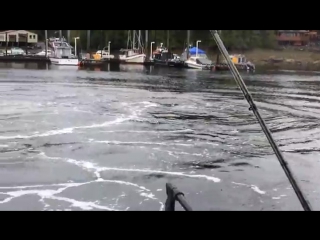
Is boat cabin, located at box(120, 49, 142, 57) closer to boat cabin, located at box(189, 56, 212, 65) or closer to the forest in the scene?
the forest

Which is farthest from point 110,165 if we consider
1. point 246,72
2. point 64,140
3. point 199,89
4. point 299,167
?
point 246,72

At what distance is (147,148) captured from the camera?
4.55 meters

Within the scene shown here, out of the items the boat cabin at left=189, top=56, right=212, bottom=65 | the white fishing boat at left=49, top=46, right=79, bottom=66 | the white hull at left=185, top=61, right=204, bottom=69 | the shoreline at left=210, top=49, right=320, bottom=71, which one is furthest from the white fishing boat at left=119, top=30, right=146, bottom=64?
the shoreline at left=210, top=49, right=320, bottom=71

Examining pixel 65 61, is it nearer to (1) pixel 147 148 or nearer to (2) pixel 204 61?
(2) pixel 204 61

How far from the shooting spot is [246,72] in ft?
43.0

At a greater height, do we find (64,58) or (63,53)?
(63,53)

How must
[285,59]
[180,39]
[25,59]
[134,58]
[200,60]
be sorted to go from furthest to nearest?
[134,58] < [200,60] < [180,39] < [25,59] < [285,59]

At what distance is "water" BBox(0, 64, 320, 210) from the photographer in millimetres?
3117

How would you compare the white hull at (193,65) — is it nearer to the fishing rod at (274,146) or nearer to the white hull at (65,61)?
the white hull at (65,61)

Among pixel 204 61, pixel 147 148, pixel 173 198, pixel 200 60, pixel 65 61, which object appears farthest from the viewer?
pixel 204 61

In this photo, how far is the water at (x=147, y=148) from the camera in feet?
10.2

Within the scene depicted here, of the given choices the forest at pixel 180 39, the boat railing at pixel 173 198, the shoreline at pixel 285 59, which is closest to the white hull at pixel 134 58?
the forest at pixel 180 39

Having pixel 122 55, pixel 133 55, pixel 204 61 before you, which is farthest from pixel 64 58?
pixel 204 61
